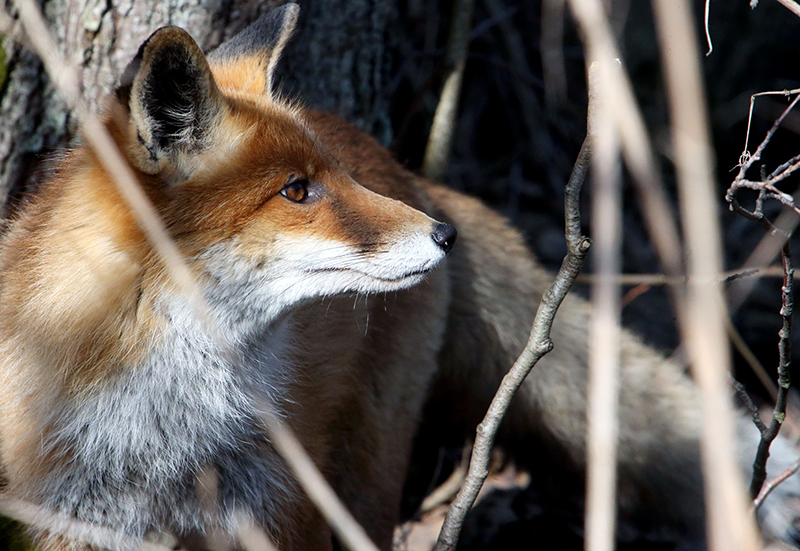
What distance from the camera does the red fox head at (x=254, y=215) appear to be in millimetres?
1927

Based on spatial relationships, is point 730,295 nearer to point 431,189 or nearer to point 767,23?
point 767,23

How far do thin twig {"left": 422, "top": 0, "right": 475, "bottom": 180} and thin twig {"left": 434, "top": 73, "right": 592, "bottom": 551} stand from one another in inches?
101

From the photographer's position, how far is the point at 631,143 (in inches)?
46.4

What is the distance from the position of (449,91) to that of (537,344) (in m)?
2.67

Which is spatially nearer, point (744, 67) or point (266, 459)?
point (266, 459)

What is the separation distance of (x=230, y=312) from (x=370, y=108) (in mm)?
1966

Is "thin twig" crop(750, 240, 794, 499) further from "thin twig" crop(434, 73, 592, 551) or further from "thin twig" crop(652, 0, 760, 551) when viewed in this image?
"thin twig" crop(652, 0, 760, 551)

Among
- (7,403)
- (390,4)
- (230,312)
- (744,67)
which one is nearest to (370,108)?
(390,4)

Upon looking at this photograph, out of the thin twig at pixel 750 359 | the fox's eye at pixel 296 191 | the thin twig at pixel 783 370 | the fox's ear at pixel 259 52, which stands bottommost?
the thin twig at pixel 750 359

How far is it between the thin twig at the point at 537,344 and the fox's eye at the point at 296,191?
2.55ft

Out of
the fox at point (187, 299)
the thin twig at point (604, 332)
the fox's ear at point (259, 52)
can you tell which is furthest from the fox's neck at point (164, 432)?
the thin twig at point (604, 332)

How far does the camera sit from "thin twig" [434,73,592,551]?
1755 mm

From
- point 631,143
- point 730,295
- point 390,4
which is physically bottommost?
point 730,295

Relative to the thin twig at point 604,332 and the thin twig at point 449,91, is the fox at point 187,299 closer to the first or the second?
the thin twig at point 604,332
